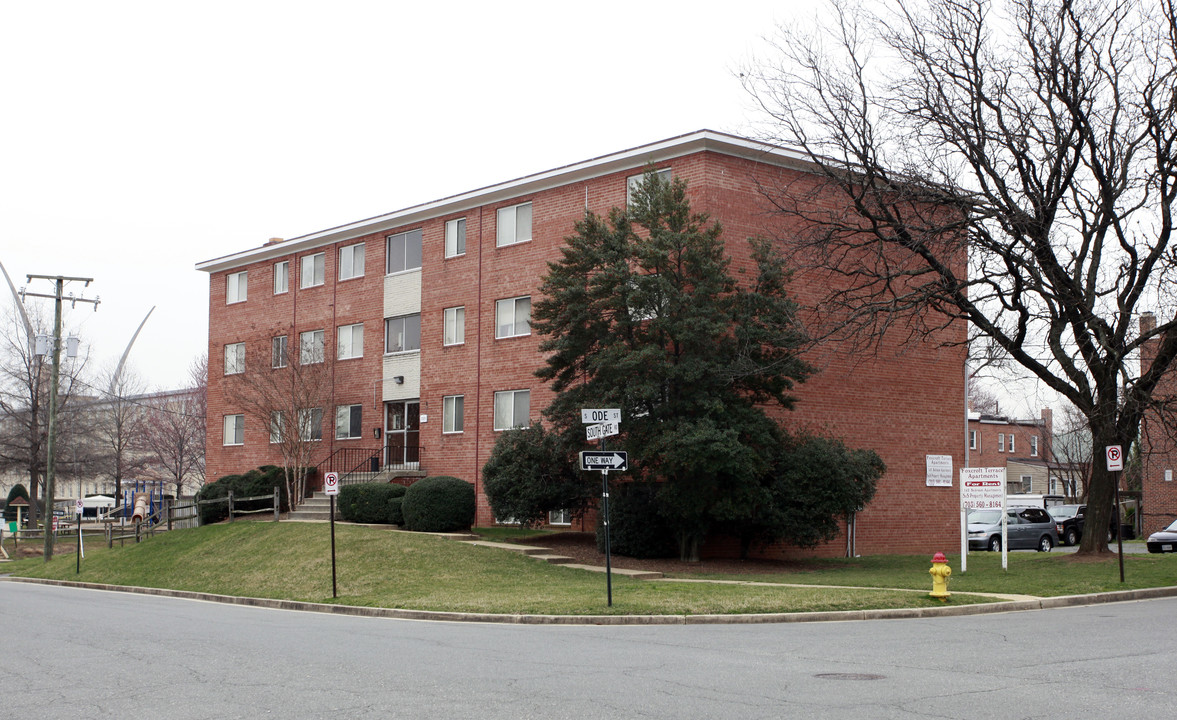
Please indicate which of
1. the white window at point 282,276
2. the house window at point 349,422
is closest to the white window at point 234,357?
the white window at point 282,276

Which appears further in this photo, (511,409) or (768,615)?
(511,409)

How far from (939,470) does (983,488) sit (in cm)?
923

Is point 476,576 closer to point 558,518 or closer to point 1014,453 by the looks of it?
point 558,518

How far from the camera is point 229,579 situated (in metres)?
27.1

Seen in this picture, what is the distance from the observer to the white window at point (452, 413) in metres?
35.7

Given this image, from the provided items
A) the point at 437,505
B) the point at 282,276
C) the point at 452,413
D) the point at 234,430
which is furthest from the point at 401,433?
the point at 234,430

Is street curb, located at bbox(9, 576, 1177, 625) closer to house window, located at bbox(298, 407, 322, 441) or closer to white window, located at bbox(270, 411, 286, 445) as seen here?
white window, located at bbox(270, 411, 286, 445)

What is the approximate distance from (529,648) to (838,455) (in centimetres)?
1486

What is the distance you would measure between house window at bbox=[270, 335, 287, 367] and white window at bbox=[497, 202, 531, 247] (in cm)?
1017

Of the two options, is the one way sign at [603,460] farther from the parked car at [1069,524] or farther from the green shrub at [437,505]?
the parked car at [1069,524]

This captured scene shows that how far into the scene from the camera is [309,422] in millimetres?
37531

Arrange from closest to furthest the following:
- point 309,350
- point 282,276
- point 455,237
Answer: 1. point 455,237
2. point 309,350
3. point 282,276

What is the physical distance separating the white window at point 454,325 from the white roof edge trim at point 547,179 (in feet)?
10.3

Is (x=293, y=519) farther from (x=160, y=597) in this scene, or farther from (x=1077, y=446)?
(x=1077, y=446)
